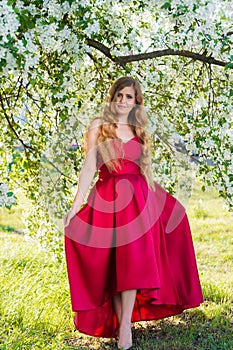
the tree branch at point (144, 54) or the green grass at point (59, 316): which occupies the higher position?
the tree branch at point (144, 54)

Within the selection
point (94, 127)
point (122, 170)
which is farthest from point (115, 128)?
point (122, 170)

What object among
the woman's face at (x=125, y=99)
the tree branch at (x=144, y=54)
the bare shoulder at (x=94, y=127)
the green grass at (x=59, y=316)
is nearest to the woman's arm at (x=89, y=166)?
the bare shoulder at (x=94, y=127)

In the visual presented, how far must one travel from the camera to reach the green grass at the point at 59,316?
3504 millimetres

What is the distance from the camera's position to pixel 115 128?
3.49 meters

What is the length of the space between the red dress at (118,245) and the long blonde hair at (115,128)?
4 centimetres

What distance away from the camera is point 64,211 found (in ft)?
13.3

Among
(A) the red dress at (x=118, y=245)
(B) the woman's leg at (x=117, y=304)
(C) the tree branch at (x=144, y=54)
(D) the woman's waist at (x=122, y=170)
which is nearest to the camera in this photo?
(A) the red dress at (x=118, y=245)

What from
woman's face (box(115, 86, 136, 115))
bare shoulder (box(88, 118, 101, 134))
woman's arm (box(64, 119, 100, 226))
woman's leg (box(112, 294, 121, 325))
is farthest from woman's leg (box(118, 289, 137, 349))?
woman's face (box(115, 86, 136, 115))

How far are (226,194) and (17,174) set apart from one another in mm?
1485

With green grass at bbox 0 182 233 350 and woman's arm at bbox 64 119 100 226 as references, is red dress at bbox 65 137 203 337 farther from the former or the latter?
green grass at bbox 0 182 233 350

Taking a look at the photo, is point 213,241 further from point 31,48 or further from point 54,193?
point 31,48

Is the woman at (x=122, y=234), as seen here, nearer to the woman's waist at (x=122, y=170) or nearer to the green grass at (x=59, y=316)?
the woman's waist at (x=122, y=170)

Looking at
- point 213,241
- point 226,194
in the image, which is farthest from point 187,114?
point 213,241

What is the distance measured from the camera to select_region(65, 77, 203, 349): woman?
333cm
